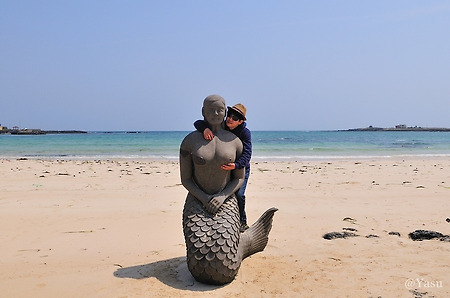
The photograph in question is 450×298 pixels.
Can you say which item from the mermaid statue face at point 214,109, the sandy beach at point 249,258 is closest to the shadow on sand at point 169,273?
the sandy beach at point 249,258

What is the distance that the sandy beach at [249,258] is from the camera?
430 cm

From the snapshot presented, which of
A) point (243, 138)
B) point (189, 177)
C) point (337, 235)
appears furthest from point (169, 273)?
point (337, 235)

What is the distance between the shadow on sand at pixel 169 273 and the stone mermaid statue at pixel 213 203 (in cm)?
11

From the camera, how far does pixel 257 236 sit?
499cm

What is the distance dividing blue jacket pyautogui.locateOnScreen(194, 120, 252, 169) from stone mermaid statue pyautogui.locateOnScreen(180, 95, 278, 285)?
2.7 inches

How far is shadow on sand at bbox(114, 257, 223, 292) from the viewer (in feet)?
14.1

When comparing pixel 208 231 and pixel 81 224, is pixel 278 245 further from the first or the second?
pixel 81 224

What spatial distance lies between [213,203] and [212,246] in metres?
0.46

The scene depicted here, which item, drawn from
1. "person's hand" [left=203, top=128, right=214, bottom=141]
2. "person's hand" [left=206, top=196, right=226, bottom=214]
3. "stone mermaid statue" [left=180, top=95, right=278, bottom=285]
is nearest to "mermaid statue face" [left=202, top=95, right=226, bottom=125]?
"stone mermaid statue" [left=180, top=95, right=278, bottom=285]

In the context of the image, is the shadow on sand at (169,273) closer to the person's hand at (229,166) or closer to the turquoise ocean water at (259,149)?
the person's hand at (229,166)

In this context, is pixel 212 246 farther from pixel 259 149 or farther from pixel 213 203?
pixel 259 149

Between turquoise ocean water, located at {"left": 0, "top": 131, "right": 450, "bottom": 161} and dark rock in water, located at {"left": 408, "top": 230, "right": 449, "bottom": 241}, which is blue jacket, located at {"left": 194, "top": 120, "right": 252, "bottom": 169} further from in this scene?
turquoise ocean water, located at {"left": 0, "top": 131, "right": 450, "bottom": 161}

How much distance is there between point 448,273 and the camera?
15.0ft

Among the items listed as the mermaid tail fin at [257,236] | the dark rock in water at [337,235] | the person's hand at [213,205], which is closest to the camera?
the person's hand at [213,205]
